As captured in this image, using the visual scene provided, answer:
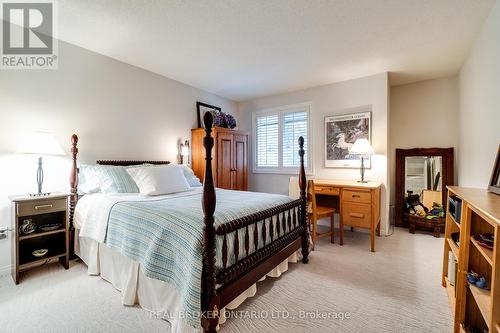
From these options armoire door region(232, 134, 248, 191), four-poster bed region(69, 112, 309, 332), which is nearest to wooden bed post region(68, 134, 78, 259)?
four-poster bed region(69, 112, 309, 332)

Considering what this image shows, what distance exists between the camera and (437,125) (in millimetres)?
3775

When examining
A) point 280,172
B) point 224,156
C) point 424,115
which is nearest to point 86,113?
point 224,156

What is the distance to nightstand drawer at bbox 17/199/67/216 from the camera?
2.15 meters

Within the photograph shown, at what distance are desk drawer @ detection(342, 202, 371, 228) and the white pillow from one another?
2.19 m

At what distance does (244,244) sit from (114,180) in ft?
5.91

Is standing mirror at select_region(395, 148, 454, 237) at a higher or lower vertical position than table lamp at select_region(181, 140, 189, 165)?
lower

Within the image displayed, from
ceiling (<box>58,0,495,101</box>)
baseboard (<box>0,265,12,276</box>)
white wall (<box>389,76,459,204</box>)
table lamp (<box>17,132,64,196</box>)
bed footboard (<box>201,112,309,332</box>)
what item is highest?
ceiling (<box>58,0,495,101</box>)

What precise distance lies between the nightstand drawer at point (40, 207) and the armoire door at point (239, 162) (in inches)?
98.4

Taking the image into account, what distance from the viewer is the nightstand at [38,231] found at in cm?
213

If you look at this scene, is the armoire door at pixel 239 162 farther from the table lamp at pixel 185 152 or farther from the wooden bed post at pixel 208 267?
the wooden bed post at pixel 208 267

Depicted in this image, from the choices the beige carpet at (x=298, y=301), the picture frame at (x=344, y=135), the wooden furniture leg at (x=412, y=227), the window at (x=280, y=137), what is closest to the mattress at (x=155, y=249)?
the beige carpet at (x=298, y=301)

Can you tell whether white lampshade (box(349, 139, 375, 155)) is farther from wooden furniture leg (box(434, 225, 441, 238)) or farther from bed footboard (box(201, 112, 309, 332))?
wooden furniture leg (box(434, 225, 441, 238))

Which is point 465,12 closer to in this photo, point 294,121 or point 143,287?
point 294,121

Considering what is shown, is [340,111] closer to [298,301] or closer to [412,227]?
[412,227]
